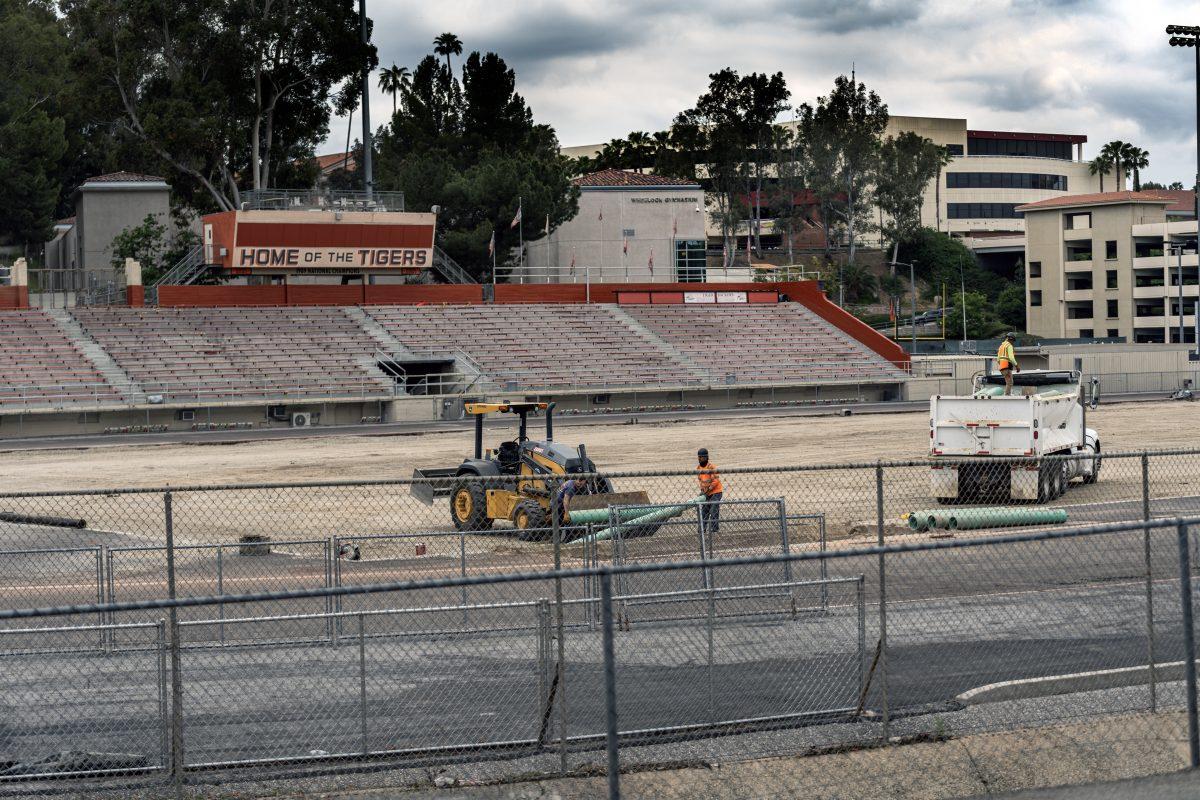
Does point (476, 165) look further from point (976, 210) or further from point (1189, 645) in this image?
point (1189, 645)

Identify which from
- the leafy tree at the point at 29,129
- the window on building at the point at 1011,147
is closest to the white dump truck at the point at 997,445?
the leafy tree at the point at 29,129

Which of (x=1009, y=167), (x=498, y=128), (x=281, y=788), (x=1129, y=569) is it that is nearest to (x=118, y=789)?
(x=281, y=788)

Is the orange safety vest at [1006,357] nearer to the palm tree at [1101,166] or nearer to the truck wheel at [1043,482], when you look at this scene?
the truck wheel at [1043,482]

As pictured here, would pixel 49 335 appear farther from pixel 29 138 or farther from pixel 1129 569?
pixel 1129 569

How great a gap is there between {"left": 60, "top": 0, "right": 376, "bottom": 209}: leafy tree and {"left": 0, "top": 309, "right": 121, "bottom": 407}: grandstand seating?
15184 mm

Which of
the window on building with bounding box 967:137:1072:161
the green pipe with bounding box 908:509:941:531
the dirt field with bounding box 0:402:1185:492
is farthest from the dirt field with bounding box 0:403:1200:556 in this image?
the window on building with bounding box 967:137:1072:161

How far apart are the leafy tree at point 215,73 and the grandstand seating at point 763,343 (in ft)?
66.3

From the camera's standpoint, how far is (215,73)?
7169cm

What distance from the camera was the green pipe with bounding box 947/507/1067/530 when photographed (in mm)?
20500

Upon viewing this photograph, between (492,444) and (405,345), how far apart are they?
64.8 ft

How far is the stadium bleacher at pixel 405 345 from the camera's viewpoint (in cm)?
5331

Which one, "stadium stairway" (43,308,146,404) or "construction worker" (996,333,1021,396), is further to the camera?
"stadium stairway" (43,308,146,404)

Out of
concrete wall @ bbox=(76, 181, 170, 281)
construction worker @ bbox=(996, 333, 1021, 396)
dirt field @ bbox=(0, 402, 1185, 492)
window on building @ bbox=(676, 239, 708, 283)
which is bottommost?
dirt field @ bbox=(0, 402, 1185, 492)

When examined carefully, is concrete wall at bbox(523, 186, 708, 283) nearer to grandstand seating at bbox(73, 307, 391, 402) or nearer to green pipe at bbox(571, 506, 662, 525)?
grandstand seating at bbox(73, 307, 391, 402)
